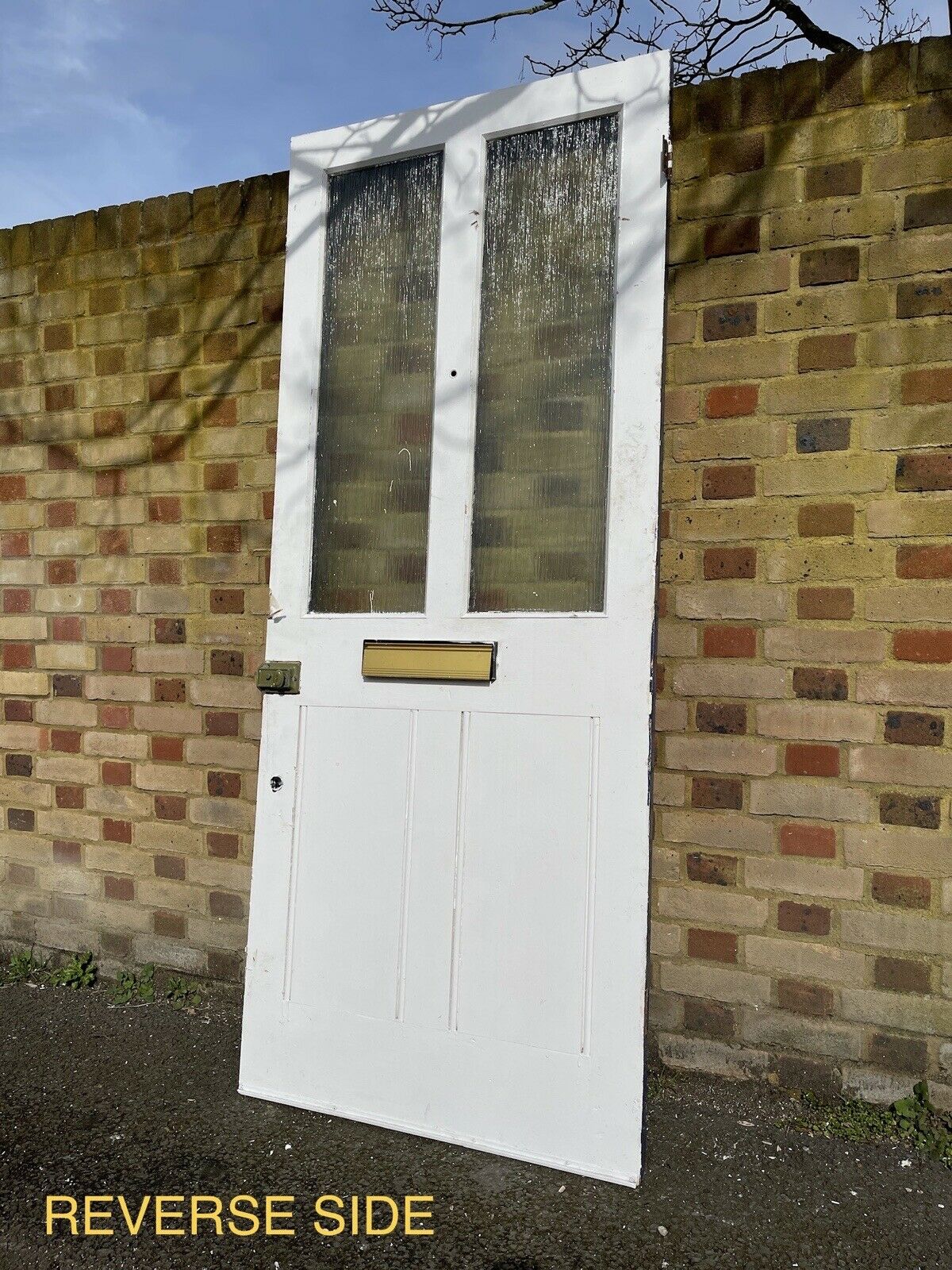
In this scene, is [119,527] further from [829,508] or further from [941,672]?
[941,672]

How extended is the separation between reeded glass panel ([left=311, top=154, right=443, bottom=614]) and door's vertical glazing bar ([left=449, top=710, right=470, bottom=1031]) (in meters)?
0.37

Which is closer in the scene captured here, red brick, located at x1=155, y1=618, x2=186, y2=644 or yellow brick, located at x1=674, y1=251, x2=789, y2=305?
yellow brick, located at x1=674, y1=251, x2=789, y2=305

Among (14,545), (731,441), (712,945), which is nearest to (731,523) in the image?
(731,441)

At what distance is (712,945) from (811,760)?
561mm

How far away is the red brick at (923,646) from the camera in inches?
96.5

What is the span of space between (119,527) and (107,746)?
744 mm

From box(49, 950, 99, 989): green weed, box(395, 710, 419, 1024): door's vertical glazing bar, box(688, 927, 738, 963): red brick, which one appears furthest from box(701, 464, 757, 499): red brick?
box(49, 950, 99, 989): green weed

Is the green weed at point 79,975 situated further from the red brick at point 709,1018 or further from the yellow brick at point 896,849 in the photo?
the yellow brick at point 896,849

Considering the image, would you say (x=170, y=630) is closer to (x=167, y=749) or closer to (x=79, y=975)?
(x=167, y=749)

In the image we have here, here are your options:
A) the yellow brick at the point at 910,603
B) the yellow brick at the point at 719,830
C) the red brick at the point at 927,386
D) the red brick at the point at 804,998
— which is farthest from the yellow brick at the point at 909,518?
the red brick at the point at 804,998

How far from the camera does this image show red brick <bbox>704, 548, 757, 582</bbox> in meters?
2.65

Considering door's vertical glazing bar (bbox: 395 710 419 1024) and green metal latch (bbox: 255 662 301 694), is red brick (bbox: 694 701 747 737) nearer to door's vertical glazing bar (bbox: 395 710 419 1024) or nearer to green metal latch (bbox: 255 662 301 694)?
door's vertical glazing bar (bbox: 395 710 419 1024)

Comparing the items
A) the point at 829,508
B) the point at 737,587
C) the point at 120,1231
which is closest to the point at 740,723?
the point at 737,587

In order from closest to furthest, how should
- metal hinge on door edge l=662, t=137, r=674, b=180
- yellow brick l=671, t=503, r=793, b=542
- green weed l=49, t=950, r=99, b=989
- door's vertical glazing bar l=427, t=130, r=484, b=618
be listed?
metal hinge on door edge l=662, t=137, r=674, b=180
door's vertical glazing bar l=427, t=130, r=484, b=618
yellow brick l=671, t=503, r=793, b=542
green weed l=49, t=950, r=99, b=989
